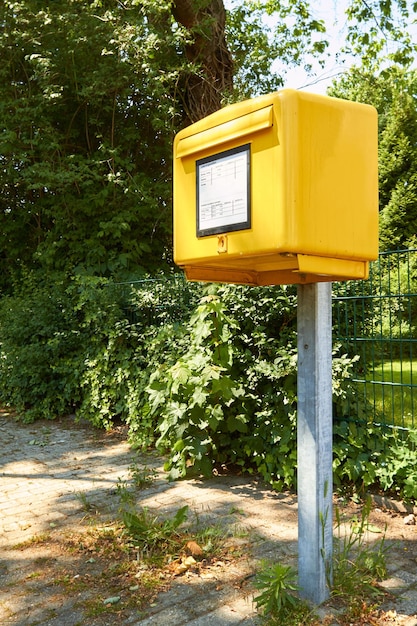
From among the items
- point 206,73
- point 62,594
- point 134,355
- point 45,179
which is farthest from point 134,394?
point 206,73

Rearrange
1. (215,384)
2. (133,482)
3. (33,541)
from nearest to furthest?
(33,541), (215,384), (133,482)

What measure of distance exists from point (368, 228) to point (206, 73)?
771 cm

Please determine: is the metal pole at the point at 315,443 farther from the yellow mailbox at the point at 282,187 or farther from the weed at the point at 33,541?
the weed at the point at 33,541

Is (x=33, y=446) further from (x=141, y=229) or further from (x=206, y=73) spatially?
(x=206, y=73)

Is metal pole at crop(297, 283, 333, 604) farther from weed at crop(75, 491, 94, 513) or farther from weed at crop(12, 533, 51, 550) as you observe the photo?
weed at crop(75, 491, 94, 513)

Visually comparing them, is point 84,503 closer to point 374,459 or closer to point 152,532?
point 152,532

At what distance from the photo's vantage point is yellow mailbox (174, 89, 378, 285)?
2135 mm

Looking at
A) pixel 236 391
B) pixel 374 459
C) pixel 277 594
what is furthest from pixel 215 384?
pixel 277 594

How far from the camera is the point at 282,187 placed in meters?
2.12

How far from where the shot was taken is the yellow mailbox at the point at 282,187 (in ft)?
7.00

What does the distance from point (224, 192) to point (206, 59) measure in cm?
775

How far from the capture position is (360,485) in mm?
4129

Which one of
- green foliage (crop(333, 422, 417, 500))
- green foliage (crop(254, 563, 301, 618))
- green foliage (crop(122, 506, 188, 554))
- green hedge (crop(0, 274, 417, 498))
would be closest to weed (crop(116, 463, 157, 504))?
green hedge (crop(0, 274, 417, 498))

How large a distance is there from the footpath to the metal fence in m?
0.80
